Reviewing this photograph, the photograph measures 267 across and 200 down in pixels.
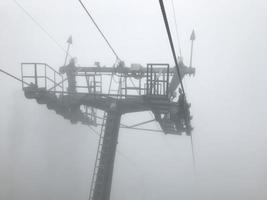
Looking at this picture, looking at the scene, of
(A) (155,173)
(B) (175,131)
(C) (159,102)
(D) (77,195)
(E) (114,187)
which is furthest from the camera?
(A) (155,173)

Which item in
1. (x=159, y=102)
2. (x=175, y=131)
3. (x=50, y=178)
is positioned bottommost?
(x=50, y=178)

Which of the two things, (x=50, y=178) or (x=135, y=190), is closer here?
(x=50, y=178)

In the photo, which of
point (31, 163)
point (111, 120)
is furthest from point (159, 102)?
point (31, 163)

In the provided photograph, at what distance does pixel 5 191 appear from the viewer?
3509cm

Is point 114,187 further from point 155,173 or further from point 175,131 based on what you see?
point 175,131

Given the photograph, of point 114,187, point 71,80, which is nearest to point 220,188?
point 114,187

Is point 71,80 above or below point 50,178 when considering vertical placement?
above

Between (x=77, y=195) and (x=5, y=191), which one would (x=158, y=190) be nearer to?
(x=77, y=195)

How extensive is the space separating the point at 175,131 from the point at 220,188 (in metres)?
29.6

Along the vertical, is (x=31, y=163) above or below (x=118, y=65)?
below

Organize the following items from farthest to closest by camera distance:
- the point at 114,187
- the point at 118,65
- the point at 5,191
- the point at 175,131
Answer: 1. the point at 114,187
2. the point at 5,191
3. the point at 175,131
4. the point at 118,65

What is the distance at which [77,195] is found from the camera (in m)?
39.0

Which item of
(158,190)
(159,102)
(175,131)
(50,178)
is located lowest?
(158,190)

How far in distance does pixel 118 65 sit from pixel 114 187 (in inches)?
1181
